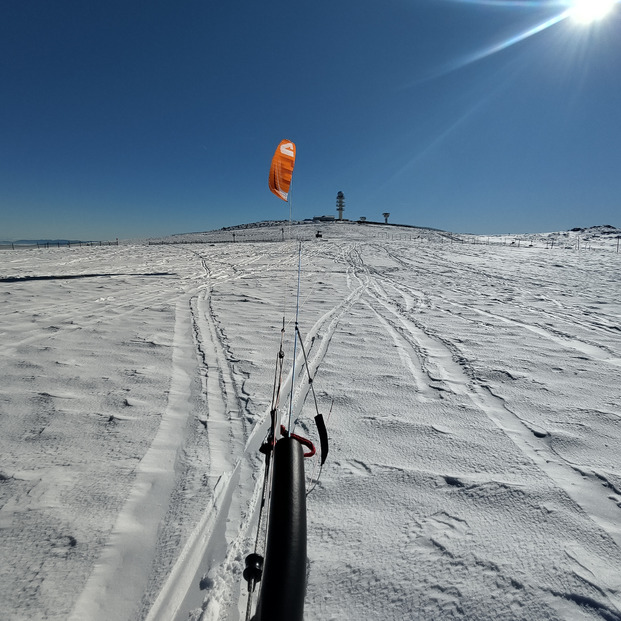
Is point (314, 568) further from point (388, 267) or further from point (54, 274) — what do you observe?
point (388, 267)

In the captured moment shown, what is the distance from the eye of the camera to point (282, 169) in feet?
34.5

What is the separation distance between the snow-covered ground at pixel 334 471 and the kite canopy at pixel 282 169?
5217 mm

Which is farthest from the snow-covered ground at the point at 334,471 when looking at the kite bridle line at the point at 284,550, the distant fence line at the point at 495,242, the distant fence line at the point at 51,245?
the distant fence line at the point at 495,242

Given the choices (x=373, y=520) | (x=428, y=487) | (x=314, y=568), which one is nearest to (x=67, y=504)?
(x=314, y=568)

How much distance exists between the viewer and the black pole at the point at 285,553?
3.54ft

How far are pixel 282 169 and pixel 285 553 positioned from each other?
10.6 meters

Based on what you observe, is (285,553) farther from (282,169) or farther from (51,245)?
(51,245)

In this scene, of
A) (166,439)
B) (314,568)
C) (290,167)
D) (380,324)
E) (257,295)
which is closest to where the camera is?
(314,568)

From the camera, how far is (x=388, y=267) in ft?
59.0

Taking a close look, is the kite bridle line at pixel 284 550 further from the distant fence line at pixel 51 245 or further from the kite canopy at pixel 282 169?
the distant fence line at pixel 51 245

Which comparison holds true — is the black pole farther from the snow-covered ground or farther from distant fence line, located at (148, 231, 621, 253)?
distant fence line, located at (148, 231, 621, 253)

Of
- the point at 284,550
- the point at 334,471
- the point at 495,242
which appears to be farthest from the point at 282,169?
the point at 495,242

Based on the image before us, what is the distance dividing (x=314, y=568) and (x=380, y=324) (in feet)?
17.9

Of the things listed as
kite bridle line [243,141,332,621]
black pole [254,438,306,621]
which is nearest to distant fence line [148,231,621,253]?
kite bridle line [243,141,332,621]
